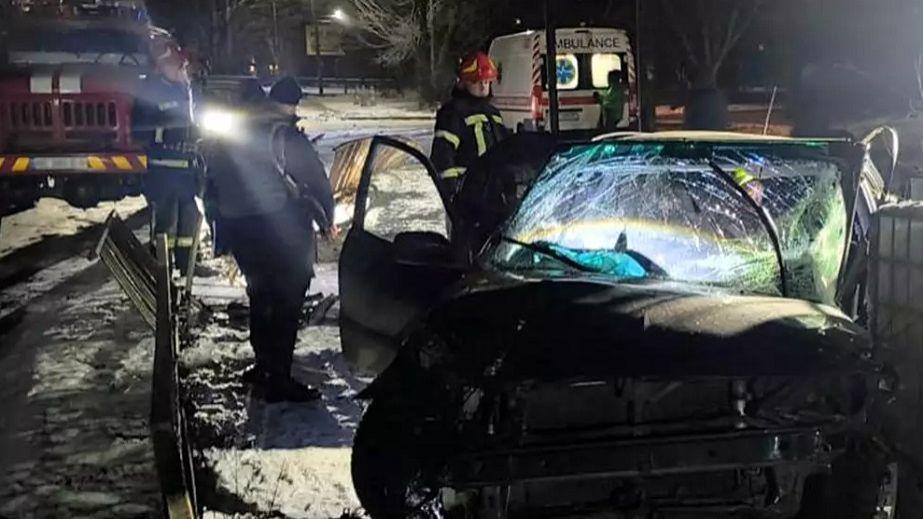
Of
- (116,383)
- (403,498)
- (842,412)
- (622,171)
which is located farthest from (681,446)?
(116,383)

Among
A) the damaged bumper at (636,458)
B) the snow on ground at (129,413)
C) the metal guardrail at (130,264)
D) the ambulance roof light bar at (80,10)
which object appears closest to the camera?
the damaged bumper at (636,458)

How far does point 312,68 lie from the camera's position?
51.4 metres

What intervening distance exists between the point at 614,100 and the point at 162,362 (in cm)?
1387

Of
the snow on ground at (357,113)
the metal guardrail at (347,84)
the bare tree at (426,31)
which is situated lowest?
the snow on ground at (357,113)

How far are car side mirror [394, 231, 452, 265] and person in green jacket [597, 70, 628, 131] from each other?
1282cm

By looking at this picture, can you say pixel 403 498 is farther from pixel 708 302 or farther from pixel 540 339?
pixel 708 302

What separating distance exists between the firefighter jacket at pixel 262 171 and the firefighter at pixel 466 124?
1121 millimetres

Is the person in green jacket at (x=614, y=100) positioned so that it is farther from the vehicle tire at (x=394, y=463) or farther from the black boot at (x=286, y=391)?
the vehicle tire at (x=394, y=463)

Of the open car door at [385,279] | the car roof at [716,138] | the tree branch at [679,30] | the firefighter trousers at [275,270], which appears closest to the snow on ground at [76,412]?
the firefighter trousers at [275,270]

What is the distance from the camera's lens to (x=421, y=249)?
4.88m

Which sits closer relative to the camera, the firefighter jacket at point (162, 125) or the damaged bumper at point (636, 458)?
the damaged bumper at point (636, 458)

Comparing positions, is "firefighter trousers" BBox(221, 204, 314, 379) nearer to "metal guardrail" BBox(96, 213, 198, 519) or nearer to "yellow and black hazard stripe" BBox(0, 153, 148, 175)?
"metal guardrail" BBox(96, 213, 198, 519)

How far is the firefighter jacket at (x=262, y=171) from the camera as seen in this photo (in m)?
6.32

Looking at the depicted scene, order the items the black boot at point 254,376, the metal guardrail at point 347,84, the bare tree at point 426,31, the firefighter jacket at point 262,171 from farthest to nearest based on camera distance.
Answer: the metal guardrail at point 347,84 < the bare tree at point 426,31 < the black boot at point 254,376 < the firefighter jacket at point 262,171
